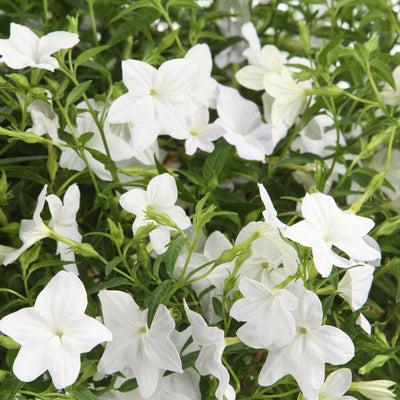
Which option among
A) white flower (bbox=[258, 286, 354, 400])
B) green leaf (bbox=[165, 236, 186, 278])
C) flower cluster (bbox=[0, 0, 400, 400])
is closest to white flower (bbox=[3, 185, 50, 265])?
flower cluster (bbox=[0, 0, 400, 400])

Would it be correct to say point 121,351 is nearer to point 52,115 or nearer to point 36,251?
point 36,251

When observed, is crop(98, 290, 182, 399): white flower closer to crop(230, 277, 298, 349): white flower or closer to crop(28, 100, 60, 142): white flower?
crop(230, 277, 298, 349): white flower

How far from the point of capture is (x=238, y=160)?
0.65m

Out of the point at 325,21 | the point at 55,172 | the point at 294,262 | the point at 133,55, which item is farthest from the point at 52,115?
the point at 325,21

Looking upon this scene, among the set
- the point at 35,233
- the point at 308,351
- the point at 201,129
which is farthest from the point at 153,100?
the point at 308,351

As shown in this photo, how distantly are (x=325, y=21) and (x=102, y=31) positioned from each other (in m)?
0.39

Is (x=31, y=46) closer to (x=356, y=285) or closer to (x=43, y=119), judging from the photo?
(x=43, y=119)

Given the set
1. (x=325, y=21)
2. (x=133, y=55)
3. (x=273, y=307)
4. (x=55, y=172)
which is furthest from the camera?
(x=325, y=21)

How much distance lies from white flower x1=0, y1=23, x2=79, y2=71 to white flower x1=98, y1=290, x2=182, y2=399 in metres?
0.22

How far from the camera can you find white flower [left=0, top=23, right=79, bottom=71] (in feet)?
1.67

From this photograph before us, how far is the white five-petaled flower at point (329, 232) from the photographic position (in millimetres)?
427

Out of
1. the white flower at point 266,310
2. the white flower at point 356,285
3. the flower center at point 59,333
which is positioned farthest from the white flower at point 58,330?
the white flower at point 356,285

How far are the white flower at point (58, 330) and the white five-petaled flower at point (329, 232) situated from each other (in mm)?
166

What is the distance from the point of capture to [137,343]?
479 mm
